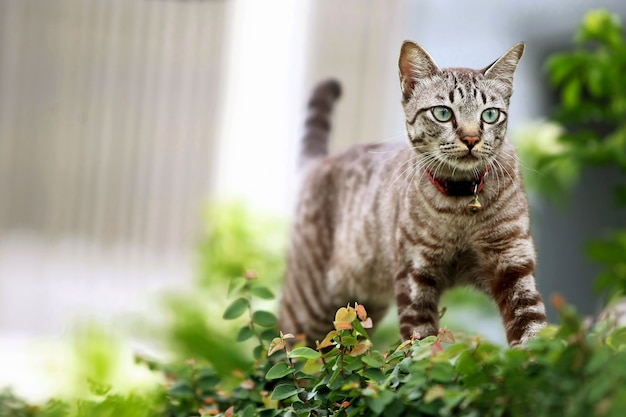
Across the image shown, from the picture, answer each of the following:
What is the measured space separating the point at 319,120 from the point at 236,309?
1.56 m

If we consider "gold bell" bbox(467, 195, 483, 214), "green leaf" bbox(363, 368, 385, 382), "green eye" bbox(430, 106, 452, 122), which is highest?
"green eye" bbox(430, 106, 452, 122)

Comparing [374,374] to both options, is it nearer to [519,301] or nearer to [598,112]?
[519,301]

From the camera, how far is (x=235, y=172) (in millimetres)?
6086

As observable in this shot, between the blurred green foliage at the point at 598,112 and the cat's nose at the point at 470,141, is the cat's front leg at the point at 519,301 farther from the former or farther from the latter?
the blurred green foliage at the point at 598,112

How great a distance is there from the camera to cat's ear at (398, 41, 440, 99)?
6.54ft

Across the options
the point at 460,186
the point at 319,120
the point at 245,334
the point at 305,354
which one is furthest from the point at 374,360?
the point at 319,120

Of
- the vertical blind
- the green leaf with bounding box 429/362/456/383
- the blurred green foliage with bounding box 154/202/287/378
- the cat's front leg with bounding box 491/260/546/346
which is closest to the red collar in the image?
the cat's front leg with bounding box 491/260/546/346

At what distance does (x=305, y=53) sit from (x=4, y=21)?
7.56 feet

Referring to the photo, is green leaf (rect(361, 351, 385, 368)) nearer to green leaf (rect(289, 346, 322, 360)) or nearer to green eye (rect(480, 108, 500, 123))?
green leaf (rect(289, 346, 322, 360))

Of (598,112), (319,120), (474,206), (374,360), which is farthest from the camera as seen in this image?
(319,120)

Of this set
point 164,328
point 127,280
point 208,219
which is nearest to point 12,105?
point 127,280

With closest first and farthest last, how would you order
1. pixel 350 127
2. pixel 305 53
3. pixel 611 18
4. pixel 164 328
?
pixel 611 18, pixel 164 328, pixel 350 127, pixel 305 53

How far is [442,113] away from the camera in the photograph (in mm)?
1942

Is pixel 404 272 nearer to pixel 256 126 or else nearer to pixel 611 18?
pixel 611 18
